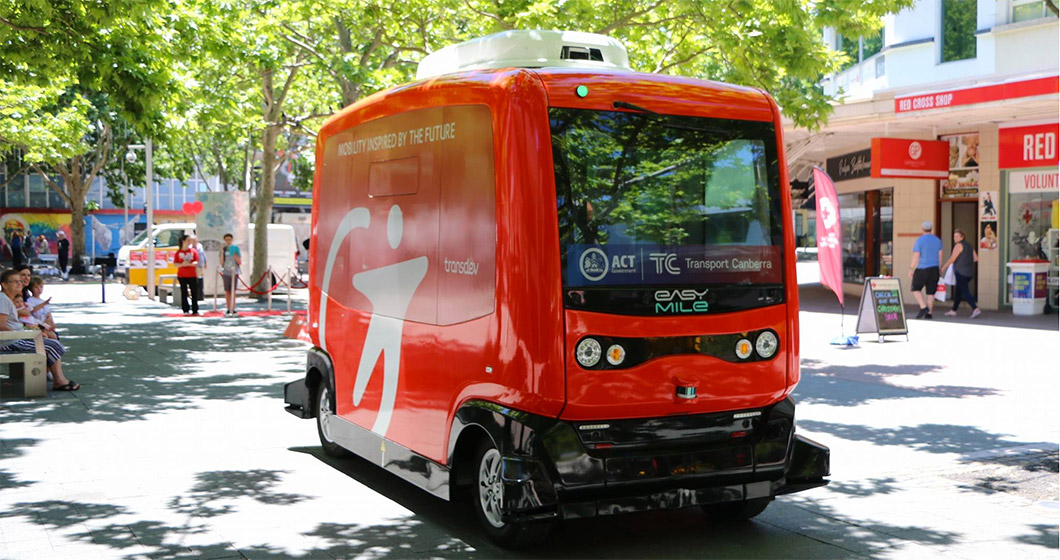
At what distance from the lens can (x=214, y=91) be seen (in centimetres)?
2320

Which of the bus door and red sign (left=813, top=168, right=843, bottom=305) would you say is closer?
the bus door

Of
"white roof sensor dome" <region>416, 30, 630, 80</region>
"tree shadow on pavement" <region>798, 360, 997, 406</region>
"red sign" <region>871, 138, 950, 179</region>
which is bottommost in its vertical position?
"tree shadow on pavement" <region>798, 360, 997, 406</region>

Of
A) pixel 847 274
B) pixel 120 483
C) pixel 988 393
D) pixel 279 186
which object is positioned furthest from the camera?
pixel 279 186

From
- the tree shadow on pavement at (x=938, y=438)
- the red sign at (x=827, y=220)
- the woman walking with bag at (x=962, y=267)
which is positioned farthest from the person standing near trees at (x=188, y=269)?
the tree shadow on pavement at (x=938, y=438)

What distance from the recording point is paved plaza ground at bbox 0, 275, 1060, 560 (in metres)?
6.10

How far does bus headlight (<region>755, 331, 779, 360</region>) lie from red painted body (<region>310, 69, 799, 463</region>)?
5 cm

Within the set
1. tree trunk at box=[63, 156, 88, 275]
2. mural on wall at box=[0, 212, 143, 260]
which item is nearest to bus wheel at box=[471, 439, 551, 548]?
tree trunk at box=[63, 156, 88, 275]

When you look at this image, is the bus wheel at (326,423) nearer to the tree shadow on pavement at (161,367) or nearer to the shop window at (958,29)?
the tree shadow on pavement at (161,367)

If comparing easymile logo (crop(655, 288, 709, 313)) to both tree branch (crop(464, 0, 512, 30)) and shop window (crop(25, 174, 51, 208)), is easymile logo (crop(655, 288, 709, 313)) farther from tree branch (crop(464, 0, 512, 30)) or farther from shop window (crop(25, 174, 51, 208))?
shop window (crop(25, 174, 51, 208))

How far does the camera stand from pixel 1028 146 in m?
20.7

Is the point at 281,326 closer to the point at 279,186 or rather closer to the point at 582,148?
the point at 582,148

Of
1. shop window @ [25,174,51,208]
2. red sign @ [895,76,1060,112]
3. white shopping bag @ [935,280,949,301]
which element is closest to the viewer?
red sign @ [895,76,1060,112]

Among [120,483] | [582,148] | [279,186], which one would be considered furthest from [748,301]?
[279,186]

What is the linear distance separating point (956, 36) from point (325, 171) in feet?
61.6
